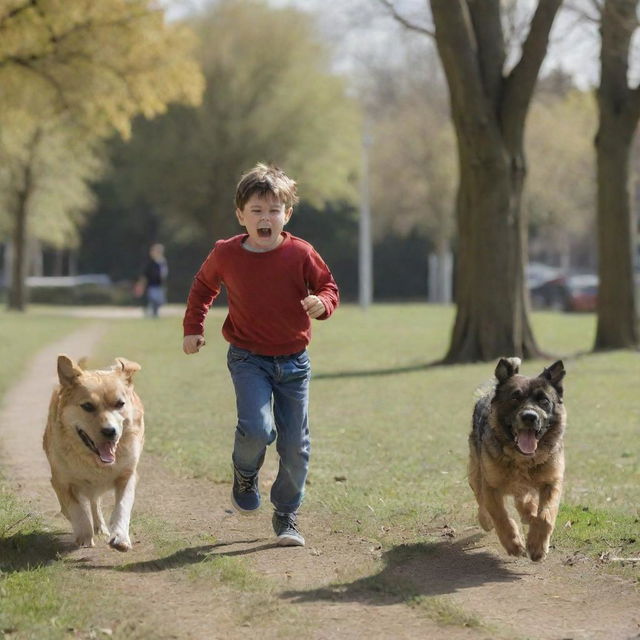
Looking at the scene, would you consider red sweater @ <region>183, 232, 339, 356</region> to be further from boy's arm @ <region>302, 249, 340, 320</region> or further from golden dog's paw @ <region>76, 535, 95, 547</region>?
golden dog's paw @ <region>76, 535, 95, 547</region>

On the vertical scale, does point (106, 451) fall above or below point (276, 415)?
below

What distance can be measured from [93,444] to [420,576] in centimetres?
195

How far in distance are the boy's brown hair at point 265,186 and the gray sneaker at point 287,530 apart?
1.87m

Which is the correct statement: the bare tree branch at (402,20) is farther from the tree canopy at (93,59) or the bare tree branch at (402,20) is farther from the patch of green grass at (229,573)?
the patch of green grass at (229,573)

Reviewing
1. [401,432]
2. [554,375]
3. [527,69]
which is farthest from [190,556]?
[527,69]

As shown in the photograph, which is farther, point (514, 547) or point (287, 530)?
point (287, 530)

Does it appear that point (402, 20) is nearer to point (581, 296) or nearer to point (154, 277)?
point (154, 277)

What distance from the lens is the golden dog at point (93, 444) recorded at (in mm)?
6477

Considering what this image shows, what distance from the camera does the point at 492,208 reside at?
19031 millimetres

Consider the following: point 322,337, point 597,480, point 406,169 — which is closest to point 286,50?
point 406,169

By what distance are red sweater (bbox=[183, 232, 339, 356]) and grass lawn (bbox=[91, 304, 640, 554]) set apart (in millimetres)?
1481

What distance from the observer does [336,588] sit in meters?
5.95

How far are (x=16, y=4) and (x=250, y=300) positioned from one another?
18513 mm

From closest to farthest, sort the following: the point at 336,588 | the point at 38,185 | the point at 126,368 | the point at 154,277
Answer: the point at 336,588 → the point at 126,368 → the point at 154,277 → the point at 38,185
